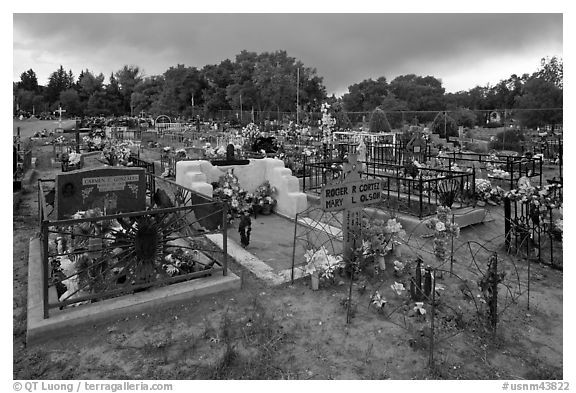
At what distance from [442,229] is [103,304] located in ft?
15.0

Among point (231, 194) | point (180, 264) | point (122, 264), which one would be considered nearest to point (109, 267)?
point (122, 264)

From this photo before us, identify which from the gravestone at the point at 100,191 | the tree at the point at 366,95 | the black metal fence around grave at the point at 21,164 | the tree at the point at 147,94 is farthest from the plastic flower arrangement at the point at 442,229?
the tree at the point at 147,94

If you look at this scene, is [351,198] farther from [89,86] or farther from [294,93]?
[89,86]

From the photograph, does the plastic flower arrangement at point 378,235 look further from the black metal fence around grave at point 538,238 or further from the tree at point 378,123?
the tree at point 378,123

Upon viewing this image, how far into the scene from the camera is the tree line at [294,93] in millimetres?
33062

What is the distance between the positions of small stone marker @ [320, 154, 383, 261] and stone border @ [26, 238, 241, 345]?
1730 mm

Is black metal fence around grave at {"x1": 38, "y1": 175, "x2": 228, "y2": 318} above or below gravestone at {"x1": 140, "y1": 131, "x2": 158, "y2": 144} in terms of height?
below

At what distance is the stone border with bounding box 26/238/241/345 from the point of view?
472cm

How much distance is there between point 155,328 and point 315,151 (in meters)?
13.9

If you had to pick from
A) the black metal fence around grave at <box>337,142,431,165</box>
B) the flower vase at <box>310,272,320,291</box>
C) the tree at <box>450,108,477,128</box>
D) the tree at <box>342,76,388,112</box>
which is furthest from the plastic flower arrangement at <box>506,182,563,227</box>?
the tree at <box>342,76,388,112</box>

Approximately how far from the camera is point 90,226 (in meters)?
6.18

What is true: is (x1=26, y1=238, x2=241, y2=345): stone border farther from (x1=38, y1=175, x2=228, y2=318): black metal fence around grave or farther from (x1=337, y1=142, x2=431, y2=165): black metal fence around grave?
(x1=337, y1=142, x2=431, y2=165): black metal fence around grave

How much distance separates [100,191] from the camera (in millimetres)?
7402

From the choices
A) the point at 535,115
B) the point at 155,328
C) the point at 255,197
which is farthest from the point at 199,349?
the point at 535,115
